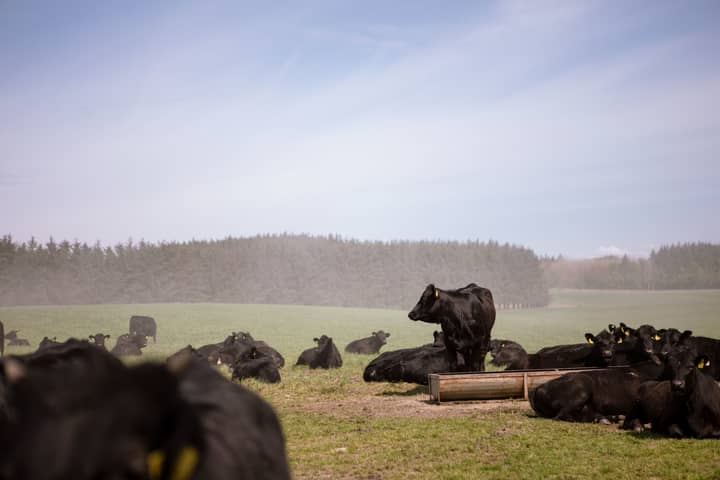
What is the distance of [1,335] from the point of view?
1078 inches

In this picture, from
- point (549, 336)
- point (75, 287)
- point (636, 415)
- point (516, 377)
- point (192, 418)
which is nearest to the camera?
point (192, 418)

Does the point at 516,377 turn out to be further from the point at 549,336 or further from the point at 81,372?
the point at 549,336

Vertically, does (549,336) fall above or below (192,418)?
below

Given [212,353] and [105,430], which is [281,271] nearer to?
[212,353]

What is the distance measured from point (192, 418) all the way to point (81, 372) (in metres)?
0.49

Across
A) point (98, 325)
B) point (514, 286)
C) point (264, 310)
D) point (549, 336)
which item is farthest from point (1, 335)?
point (514, 286)

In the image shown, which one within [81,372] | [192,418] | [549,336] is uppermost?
[81,372]

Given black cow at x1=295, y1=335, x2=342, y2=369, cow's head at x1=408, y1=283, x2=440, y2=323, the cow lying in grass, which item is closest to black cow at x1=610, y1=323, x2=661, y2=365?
cow's head at x1=408, y1=283, x2=440, y2=323

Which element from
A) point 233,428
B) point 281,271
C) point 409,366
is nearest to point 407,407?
point 409,366

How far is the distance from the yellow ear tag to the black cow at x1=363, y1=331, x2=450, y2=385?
1753 centimetres

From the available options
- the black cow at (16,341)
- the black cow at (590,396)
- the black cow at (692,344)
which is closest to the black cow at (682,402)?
the black cow at (590,396)

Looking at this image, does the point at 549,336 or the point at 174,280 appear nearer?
the point at 549,336

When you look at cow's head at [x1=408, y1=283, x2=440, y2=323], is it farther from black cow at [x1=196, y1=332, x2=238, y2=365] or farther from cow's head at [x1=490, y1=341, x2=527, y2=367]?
black cow at [x1=196, y1=332, x2=238, y2=365]

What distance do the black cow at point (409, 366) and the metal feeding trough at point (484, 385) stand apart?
3.63 meters
